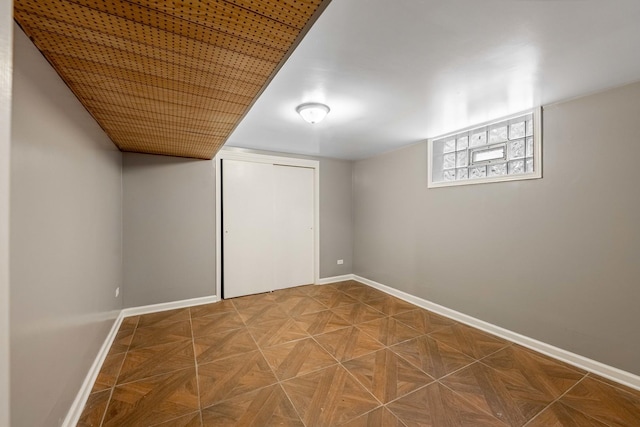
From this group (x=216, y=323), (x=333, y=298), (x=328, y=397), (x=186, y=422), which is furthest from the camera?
(x=333, y=298)

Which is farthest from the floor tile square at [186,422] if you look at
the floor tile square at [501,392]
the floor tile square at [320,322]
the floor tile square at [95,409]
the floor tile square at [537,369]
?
the floor tile square at [537,369]

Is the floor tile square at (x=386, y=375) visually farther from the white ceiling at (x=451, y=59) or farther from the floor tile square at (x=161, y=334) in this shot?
the white ceiling at (x=451, y=59)

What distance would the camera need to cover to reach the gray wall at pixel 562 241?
1.97 metres

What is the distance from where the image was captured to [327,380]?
2.00 meters

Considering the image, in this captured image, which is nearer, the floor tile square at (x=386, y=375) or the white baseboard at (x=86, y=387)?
the white baseboard at (x=86, y=387)

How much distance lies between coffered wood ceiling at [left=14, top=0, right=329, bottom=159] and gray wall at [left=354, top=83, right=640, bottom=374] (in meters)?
2.55

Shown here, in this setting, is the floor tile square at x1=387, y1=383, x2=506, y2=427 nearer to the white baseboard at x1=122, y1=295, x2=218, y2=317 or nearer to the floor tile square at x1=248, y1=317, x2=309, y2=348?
the floor tile square at x1=248, y1=317, x2=309, y2=348

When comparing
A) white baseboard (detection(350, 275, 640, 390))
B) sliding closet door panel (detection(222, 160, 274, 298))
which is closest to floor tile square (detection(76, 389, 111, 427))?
sliding closet door panel (detection(222, 160, 274, 298))

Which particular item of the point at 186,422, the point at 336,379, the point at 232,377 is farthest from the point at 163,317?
the point at 336,379

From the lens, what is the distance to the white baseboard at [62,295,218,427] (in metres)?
1.61

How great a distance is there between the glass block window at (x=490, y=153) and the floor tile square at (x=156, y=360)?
3397mm

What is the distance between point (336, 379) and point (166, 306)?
2588 mm

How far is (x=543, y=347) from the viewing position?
238cm

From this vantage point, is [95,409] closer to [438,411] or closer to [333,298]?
[438,411]
